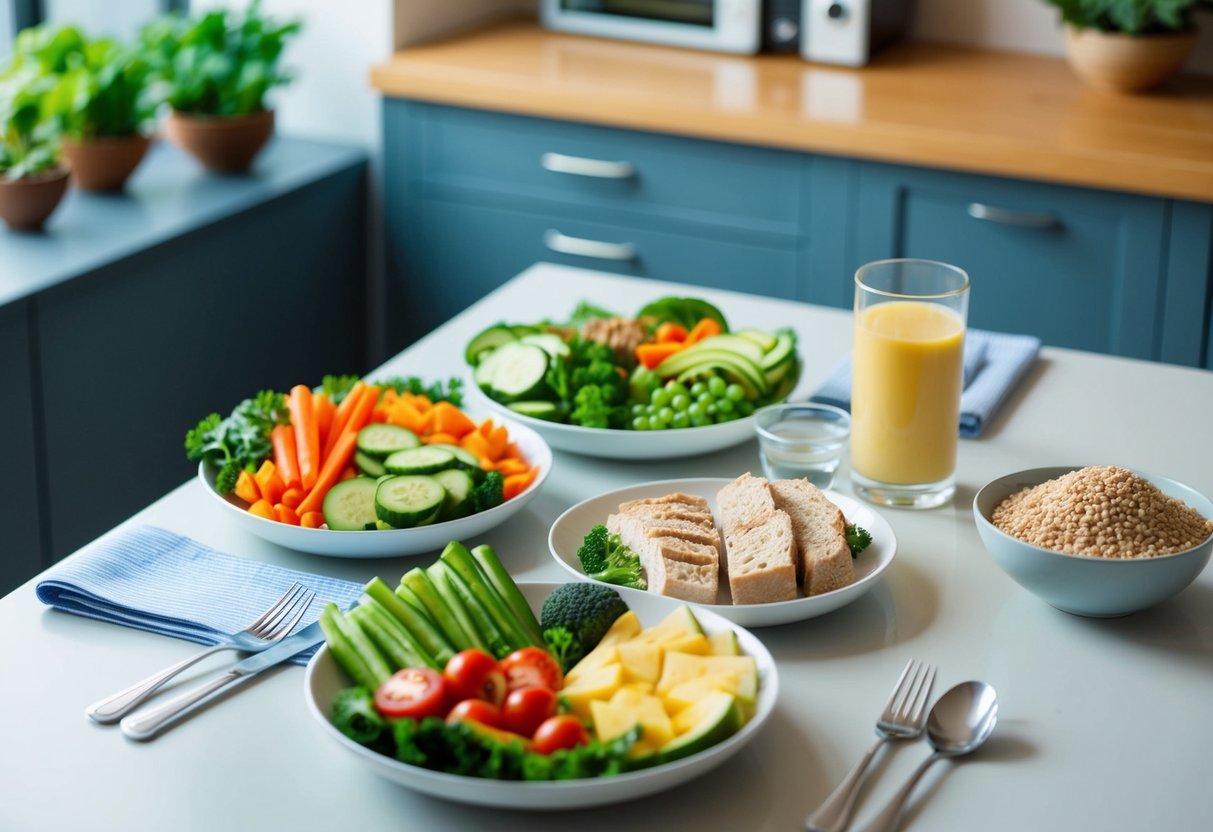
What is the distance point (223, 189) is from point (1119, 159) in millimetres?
1646

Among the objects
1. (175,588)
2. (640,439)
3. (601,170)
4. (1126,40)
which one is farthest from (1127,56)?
(175,588)

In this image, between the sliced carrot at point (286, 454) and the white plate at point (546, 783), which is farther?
the sliced carrot at point (286, 454)

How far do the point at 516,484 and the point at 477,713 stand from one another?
458 mm

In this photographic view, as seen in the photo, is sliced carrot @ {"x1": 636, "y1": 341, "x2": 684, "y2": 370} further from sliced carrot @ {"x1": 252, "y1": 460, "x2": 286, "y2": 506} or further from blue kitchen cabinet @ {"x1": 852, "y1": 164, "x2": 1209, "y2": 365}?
→ blue kitchen cabinet @ {"x1": 852, "y1": 164, "x2": 1209, "y2": 365}

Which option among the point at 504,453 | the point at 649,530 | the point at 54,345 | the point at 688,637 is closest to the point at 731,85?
the point at 54,345

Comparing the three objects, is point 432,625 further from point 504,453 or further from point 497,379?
point 497,379

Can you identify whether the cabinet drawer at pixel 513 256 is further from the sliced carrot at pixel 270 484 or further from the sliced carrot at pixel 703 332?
the sliced carrot at pixel 270 484

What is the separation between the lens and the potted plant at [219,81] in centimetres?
275

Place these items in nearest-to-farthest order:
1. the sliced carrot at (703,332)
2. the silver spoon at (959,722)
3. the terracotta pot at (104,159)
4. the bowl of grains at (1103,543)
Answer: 1. the silver spoon at (959,722)
2. the bowl of grains at (1103,543)
3. the sliced carrot at (703,332)
4. the terracotta pot at (104,159)

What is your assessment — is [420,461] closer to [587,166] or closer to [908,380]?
[908,380]

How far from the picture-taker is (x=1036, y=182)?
2453 millimetres

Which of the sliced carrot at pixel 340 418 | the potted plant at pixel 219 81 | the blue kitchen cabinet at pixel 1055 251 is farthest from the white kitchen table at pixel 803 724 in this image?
the potted plant at pixel 219 81

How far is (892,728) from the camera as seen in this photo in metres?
1.03

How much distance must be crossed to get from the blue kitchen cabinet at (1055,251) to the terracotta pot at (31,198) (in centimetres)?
143
